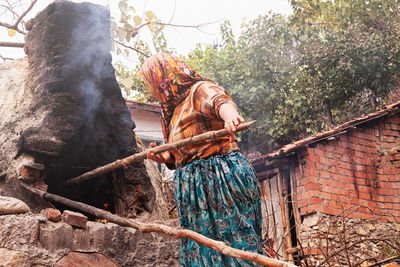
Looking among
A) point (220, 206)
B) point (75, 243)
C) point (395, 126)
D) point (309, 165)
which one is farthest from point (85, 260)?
point (395, 126)

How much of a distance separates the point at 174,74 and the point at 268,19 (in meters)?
11.0

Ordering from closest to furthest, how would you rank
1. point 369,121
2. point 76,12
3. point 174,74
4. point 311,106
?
point 174,74
point 76,12
point 369,121
point 311,106

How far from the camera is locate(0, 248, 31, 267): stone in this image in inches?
92.5

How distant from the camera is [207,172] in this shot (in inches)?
103

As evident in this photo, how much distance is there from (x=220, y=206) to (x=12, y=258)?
4.04 feet

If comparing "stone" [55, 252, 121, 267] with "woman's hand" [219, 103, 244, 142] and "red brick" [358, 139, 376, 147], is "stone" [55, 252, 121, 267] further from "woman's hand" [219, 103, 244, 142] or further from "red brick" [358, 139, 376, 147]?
"red brick" [358, 139, 376, 147]

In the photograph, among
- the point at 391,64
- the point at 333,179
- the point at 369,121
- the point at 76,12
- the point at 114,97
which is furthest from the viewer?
the point at 391,64

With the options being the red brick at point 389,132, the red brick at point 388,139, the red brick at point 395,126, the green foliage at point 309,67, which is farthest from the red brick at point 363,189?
the green foliage at point 309,67

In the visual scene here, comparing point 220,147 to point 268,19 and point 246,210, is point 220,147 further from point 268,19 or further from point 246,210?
point 268,19

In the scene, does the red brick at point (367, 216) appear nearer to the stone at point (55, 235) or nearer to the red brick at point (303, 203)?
the red brick at point (303, 203)

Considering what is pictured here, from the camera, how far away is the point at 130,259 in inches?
119

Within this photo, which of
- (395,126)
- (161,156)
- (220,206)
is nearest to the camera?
(220,206)

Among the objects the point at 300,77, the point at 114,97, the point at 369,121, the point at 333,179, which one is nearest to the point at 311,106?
the point at 300,77

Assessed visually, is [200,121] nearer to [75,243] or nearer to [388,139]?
[75,243]
